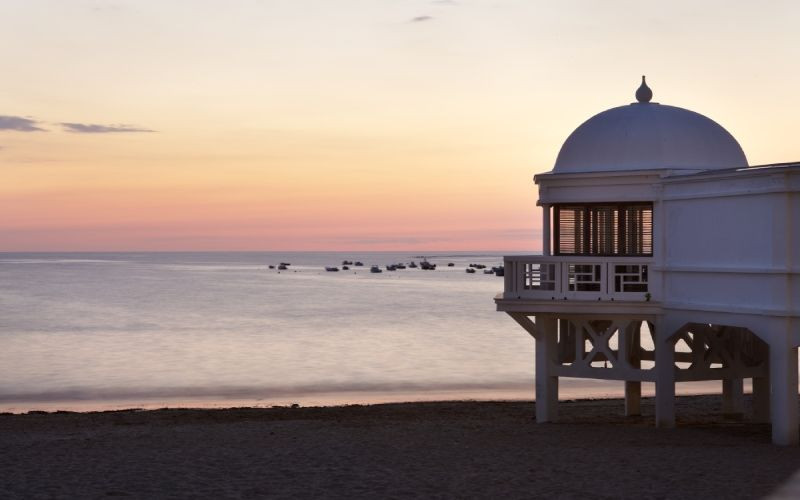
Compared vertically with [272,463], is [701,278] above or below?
above

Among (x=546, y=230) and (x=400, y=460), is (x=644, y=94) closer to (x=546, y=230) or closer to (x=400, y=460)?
(x=546, y=230)

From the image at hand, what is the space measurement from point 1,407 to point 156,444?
18.4 metres

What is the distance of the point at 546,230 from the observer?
24.9 m

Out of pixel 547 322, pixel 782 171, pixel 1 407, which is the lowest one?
pixel 1 407

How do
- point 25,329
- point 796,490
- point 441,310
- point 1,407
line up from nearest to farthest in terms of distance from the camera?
point 796,490
point 1,407
point 25,329
point 441,310

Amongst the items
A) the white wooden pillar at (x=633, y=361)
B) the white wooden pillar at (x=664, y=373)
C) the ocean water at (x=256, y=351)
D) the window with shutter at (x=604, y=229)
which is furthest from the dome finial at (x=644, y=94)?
the ocean water at (x=256, y=351)

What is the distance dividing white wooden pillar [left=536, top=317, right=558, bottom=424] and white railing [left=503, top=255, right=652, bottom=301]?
0.91 m

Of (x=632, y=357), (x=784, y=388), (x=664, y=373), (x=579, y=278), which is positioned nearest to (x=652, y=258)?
(x=579, y=278)

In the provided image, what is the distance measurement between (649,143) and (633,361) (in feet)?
17.8

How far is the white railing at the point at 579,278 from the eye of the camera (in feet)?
75.7

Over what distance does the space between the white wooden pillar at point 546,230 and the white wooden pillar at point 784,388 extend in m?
6.43

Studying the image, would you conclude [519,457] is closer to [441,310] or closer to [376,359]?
[376,359]

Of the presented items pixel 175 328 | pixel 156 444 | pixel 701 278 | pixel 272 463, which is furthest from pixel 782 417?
pixel 175 328

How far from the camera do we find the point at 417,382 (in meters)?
45.5
